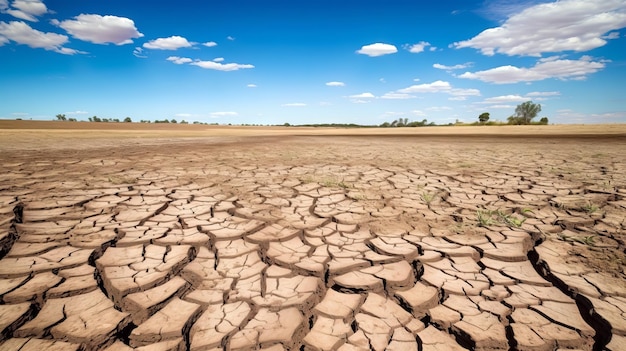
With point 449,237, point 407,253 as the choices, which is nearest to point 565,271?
point 449,237

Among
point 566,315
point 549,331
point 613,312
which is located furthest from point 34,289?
point 613,312

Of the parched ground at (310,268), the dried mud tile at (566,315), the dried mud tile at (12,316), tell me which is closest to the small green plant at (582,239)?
the parched ground at (310,268)

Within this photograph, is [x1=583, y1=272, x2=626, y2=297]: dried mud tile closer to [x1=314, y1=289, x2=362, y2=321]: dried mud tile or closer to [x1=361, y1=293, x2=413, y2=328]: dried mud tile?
[x1=361, y1=293, x2=413, y2=328]: dried mud tile

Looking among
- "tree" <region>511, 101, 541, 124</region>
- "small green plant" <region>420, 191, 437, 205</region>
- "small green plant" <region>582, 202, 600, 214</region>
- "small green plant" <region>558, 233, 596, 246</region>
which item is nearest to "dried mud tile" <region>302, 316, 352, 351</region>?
"small green plant" <region>558, 233, 596, 246</region>

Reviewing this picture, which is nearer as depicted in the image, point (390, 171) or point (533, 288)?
point (533, 288)

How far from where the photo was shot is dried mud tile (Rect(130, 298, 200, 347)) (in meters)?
1.09

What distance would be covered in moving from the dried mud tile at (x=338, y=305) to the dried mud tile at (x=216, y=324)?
338mm

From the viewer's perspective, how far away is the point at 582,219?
2.24m

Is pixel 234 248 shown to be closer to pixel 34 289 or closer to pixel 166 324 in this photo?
pixel 166 324

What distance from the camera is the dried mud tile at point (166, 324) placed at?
1.09 m

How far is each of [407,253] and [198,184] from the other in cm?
266

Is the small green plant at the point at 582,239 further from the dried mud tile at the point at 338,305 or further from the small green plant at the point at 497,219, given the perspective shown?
the dried mud tile at the point at 338,305

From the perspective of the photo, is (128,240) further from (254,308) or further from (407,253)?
(407,253)

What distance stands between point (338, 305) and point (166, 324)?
29.0 inches
